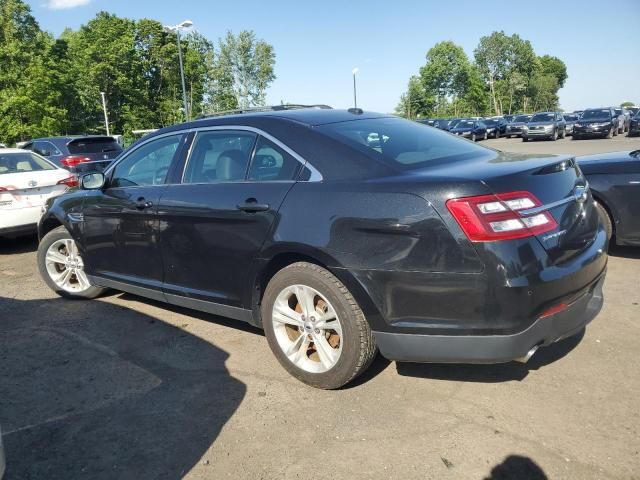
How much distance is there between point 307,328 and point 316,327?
Answer: 0.24ft

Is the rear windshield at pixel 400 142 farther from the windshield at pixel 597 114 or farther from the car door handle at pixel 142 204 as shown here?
the windshield at pixel 597 114

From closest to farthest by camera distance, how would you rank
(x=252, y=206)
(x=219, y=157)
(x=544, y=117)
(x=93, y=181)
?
(x=252, y=206)
(x=219, y=157)
(x=93, y=181)
(x=544, y=117)

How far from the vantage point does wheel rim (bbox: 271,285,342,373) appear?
124 inches

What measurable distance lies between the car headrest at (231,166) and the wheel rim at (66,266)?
2217mm

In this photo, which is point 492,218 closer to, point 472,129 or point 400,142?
point 400,142

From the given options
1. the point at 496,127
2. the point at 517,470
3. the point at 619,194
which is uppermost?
the point at 496,127

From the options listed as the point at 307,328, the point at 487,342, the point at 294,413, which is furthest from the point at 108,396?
the point at 487,342

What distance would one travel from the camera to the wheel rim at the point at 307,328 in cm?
314

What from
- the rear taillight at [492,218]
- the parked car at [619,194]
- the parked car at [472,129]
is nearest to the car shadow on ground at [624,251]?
the parked car at [619,194]

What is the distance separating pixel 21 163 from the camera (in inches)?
318

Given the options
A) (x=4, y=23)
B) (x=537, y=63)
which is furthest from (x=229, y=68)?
(x=537, y=63)

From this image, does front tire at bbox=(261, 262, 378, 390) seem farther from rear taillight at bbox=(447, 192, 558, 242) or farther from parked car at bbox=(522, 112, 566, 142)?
parked car at bbox=(522, 112, 566, 142)

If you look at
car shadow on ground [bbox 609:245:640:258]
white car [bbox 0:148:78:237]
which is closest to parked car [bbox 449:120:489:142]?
car shadow on ground [bbox 609:245:640:258]

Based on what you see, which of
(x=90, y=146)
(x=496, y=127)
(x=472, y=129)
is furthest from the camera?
(x=496, y=127)
